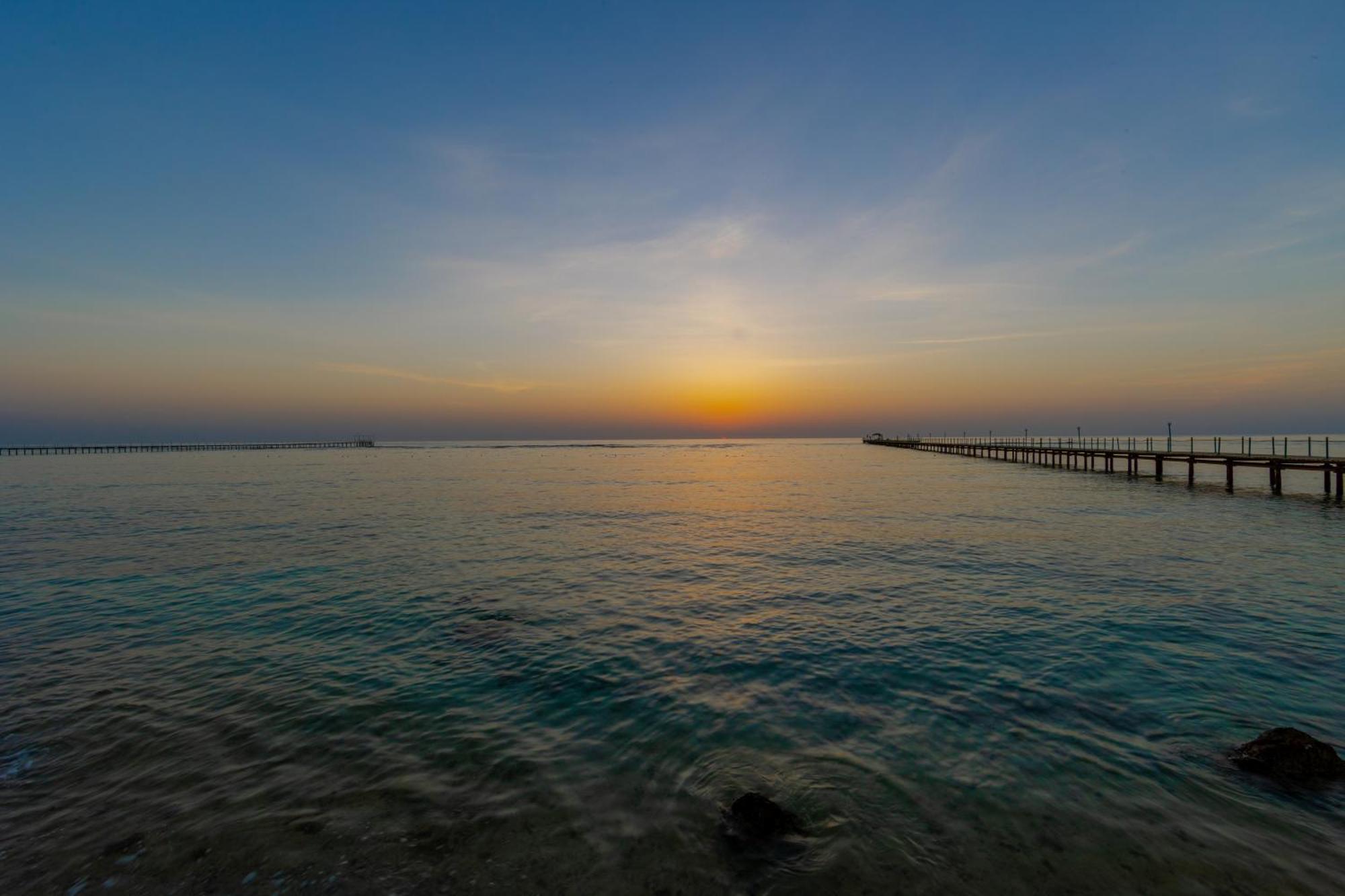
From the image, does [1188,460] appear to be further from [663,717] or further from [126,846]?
[126,846]

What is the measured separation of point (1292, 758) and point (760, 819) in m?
6.76

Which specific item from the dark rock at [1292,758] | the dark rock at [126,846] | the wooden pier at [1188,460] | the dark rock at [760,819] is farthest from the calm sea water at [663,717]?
the wooden pier at [1188,460]

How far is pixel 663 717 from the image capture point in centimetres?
922

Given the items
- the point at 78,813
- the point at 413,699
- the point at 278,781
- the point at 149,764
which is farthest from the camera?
the point at 413,699

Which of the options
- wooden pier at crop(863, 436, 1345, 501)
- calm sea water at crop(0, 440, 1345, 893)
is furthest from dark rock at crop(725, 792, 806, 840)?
wooden pier at crop(863, 436, 1345, 501)

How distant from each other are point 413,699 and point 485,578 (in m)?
9.63

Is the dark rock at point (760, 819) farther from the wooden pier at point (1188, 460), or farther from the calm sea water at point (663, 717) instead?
the wooden pier at point (1188, 460)

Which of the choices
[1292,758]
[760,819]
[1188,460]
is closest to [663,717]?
[760,819]

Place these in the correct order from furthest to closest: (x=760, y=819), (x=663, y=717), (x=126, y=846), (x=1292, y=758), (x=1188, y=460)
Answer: (x=1188, y=460)
(x=663, y=717)
(x=1292, y=758)
(x=760, y=819)
(x=126, y=846)

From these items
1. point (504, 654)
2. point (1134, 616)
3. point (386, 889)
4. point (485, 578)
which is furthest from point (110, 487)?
point (1134, 616)

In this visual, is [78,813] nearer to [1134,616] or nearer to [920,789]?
[920,789]

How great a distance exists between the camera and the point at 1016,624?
13570 millimetres

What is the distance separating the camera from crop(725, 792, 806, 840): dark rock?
6.25 m

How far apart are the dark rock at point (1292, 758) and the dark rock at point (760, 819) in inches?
235
